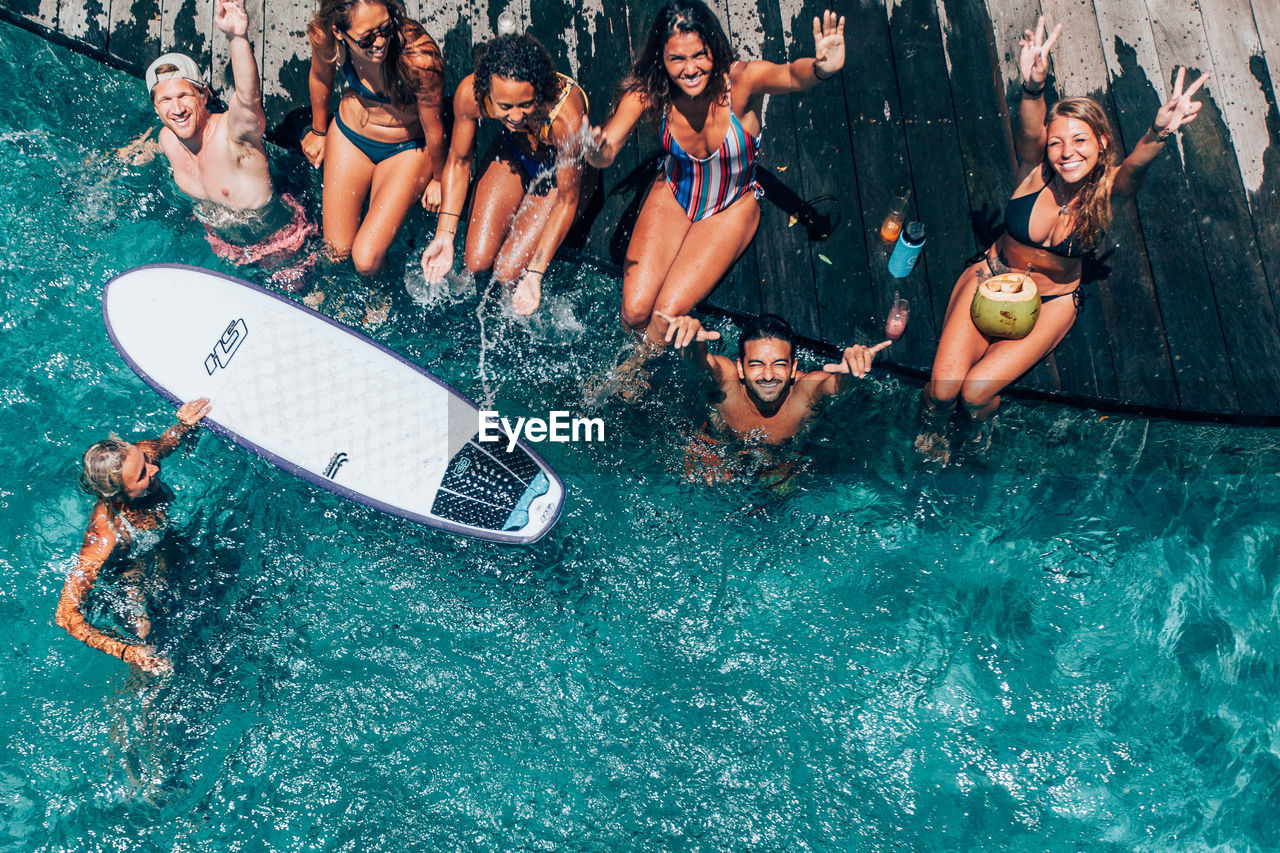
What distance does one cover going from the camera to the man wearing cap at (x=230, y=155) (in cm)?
Result: 469

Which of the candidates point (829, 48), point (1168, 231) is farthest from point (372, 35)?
point (1168, 231)

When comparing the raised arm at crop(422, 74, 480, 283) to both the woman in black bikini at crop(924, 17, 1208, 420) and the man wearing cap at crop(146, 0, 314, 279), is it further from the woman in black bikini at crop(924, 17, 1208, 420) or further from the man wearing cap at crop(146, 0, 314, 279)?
the woman in black bikini at crop(924, 17, 1208, 420)

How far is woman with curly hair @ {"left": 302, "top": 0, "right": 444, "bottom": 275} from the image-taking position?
178 inches

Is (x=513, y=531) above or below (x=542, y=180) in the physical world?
below

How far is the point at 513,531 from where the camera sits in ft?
16.9

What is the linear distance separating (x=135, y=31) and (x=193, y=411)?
2.80 metres

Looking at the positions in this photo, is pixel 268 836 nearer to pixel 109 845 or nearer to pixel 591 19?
pixel 109 845

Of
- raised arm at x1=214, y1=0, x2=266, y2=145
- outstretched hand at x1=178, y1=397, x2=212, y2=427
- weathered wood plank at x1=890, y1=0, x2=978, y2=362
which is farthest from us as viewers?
weathered wood plank at x1=890, y1=0, x2=978, y2=362

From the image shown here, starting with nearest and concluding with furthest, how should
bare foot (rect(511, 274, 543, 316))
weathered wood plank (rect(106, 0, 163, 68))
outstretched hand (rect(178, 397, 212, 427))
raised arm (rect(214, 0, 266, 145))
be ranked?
raised arm (rect(214, 0, 266, 145))
bare foot (rect(511, 274, 543, 316))
outstretched hand (rect(178, 397, 212, 427))
weathered wood plank (rect(106, 0, 163, 68))

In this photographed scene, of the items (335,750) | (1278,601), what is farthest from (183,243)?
(1278,601)

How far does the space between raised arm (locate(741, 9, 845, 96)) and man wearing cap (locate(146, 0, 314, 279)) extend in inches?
104

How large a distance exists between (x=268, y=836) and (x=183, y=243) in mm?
3795

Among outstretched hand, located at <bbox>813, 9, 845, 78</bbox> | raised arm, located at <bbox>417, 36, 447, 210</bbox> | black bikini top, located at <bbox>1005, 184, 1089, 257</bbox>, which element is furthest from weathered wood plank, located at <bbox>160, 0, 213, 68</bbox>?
black bikini top, located at <bbox>1005, 184, 1089, 257</bbox>

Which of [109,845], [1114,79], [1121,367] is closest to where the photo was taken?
[109,845]
